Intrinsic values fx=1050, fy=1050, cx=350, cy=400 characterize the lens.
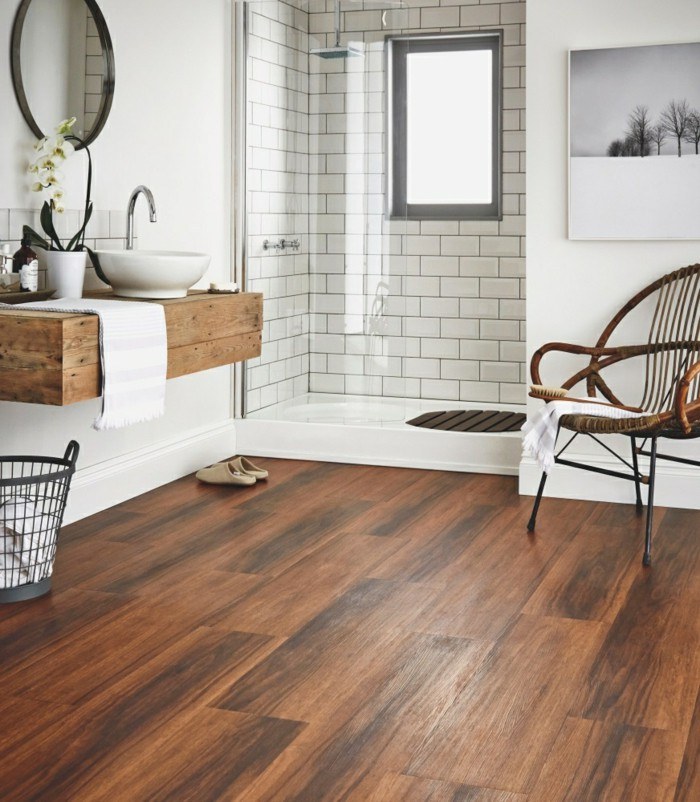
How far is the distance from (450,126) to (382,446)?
2182 millimetres

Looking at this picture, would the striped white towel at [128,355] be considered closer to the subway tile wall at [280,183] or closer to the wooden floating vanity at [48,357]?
the wooden floating vanity at [48,357]

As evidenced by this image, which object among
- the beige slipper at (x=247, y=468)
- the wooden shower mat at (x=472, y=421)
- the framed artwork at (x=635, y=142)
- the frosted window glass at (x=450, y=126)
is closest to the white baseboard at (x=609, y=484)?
the wooden shower mat at (x=472, y=421)

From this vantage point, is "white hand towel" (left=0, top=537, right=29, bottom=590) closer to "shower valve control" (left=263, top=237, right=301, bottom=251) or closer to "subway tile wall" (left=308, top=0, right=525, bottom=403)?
"subway tile wall" (left=308, top=0, right=525, bottom=403)

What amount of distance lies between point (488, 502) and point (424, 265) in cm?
223

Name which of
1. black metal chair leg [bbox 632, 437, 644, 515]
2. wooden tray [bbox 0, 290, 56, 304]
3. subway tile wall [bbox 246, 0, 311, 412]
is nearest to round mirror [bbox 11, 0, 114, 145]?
wooden tray [bbox 0, 290, 56, 304]

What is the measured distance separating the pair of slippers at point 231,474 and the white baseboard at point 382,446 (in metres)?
0.46

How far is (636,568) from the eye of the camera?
3508 mm

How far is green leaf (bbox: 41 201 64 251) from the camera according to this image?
3631 millimetres

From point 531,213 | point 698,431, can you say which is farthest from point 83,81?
point 698,431

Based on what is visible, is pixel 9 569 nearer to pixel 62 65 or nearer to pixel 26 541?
pixel 26 541

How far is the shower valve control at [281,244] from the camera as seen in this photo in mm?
4980

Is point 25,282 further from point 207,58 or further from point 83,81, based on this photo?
point 207,58

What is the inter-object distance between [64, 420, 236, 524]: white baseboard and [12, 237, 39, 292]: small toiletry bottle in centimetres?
86

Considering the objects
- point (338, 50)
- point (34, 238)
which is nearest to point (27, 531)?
point (34, 238)
